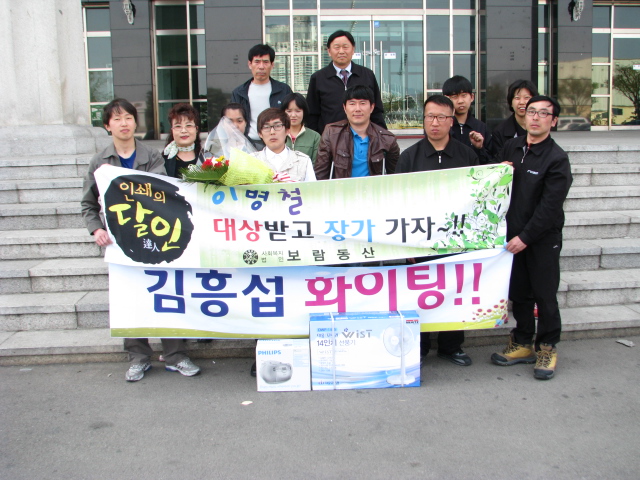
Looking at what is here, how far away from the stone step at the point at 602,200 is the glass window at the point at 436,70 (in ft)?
29.5

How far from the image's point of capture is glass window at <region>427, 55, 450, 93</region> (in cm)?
1432

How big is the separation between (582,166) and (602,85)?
1055cm

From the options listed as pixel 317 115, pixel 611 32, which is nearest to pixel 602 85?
pixel 611 32

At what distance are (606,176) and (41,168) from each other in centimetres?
666

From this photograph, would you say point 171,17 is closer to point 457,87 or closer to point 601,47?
point 601,47

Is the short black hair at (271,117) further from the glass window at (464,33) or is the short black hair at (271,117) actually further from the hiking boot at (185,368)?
the glass window at (464,33)

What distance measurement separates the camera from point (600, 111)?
1545 centimetres

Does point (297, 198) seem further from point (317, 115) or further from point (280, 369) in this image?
point (317, 115)

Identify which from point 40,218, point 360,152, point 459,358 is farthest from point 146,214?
point 459,358

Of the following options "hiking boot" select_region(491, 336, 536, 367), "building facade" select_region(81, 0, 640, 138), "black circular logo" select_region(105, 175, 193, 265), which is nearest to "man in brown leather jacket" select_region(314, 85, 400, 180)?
"black circular logo" select_region(105, 175, 193, 265)

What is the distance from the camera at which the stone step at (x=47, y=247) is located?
16.6 feet

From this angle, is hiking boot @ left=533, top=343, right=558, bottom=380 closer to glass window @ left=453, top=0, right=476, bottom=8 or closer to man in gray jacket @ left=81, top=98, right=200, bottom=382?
man in gray jacket @ left=81, top=98, right=200, bottom=382

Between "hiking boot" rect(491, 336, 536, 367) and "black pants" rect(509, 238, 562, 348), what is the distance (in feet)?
0.37

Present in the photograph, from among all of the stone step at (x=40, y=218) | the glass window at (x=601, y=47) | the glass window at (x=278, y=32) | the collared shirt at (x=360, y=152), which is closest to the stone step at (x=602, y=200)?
the collared shirt at (x=360, y=152)
